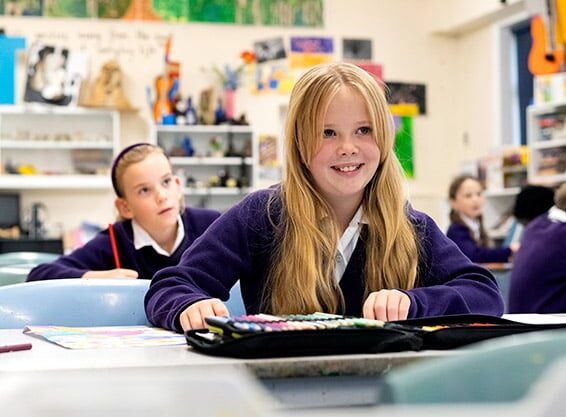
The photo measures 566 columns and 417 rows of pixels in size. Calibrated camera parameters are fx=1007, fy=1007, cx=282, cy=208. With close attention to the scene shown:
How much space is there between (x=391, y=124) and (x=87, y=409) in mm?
1434

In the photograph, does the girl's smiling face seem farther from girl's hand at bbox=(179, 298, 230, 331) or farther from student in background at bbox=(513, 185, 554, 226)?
student in background at bbox=(513, 185, 554, 226)

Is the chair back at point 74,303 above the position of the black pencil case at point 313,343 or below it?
below

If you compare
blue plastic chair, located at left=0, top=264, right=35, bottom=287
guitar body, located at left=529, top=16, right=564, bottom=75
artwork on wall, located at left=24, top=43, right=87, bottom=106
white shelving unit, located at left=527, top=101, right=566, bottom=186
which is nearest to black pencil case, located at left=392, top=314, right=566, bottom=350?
blue plastic chair, located at left=0, top=264, right=35, bottom=287

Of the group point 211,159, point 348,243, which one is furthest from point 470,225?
point 348,243

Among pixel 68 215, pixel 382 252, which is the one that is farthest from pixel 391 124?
pixel 68 215

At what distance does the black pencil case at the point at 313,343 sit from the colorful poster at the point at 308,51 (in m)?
8.72

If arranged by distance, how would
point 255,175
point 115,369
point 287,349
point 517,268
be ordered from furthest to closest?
point 255,175
point 517,268
point 287,349
point 115,369

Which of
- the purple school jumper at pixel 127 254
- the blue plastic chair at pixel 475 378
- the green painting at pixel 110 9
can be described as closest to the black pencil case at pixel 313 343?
the blue plastic chair at pixel 475 378

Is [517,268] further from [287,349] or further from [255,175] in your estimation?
[255,175]

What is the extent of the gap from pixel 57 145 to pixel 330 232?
722 cm

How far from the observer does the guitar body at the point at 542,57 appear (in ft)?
21.1

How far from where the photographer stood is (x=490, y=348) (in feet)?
2.28

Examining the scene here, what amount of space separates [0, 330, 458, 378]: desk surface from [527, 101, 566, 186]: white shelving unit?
676cm

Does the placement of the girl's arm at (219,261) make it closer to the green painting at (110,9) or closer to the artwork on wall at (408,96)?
the green painting at (110,9)
